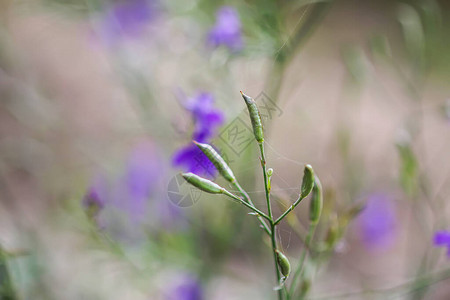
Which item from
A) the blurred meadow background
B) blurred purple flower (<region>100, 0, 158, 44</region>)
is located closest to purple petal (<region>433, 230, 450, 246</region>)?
the blurred meadow background

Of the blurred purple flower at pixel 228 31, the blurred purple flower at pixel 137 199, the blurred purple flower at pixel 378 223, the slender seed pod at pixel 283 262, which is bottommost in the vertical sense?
the blurred purple flower at pixel 378 223

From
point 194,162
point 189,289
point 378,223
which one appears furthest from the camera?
point 378,223

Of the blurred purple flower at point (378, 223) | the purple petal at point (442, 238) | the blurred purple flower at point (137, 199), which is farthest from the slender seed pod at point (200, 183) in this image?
the blurred purple flower at point (378, 223)

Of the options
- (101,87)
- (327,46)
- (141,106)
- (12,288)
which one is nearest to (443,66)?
(327,46)

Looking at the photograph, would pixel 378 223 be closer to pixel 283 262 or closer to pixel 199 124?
pixel 199 124

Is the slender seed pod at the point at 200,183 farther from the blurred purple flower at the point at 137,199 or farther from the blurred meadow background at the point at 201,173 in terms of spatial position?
the blurred purple flower at the point at 137,199

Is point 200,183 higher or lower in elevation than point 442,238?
higher

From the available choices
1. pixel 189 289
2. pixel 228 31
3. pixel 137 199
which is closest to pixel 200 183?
pixel 228 31
